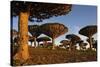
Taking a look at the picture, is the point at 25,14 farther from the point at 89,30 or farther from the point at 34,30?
the point at 89,30

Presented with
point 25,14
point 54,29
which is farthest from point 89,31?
point 25,14

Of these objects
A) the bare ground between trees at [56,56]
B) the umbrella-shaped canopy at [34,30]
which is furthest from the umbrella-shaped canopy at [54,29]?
the bare ground between trees at [56,56]

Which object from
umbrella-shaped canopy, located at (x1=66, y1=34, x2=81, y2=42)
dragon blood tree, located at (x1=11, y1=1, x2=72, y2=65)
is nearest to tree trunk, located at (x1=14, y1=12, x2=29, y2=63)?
dragon blood tree, located at (x1=11, y1=1, x2=72, y2=65)

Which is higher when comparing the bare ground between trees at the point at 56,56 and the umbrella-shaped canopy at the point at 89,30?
the umbrella-shaped canopy at the point at 89,30

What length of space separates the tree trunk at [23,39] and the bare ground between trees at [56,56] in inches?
2.1

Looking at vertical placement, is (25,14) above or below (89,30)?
above

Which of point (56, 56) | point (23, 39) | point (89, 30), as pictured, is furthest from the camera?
point (89, 30)

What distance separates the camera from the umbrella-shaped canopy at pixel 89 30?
2.49 meters

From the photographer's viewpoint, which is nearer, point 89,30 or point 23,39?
point 23,39

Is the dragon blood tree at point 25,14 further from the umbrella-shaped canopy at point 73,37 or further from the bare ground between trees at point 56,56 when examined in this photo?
the umbrella-shaped canopy at point 73,37

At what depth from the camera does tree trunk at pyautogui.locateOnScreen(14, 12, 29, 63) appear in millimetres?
2266

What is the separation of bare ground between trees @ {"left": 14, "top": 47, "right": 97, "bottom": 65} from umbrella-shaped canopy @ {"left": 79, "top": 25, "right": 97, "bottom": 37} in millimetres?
200

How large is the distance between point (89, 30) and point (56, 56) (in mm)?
490

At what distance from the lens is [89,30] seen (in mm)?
2518
